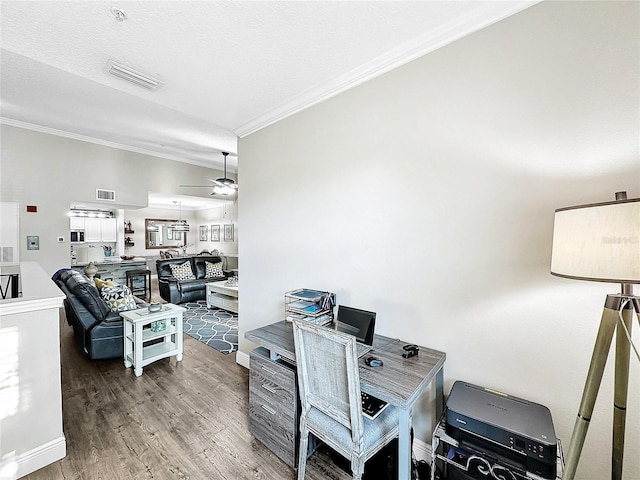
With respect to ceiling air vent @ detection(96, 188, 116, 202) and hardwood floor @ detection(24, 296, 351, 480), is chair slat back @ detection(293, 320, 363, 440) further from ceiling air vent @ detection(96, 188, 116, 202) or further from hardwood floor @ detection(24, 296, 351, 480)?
ceiling air vent @ detection(96, 188, 116, 202)

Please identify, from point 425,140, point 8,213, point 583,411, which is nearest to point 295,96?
point 425,140

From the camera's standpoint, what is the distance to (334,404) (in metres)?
1.53

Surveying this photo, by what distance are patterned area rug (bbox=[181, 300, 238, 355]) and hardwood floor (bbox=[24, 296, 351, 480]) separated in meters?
0.58

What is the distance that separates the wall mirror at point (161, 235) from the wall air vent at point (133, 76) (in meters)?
8.95

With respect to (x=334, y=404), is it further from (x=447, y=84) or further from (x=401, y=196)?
(x=447, y=84)

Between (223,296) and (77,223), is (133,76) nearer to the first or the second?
(223,296)

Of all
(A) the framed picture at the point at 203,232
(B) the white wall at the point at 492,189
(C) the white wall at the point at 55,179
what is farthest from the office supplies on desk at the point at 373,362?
(A) the framed picture at the point at 203,232

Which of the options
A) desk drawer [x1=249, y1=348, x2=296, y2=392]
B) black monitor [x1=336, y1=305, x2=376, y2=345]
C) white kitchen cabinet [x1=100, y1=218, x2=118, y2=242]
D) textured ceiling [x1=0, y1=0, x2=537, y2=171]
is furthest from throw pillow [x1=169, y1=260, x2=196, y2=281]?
black monitor [x1=336, y1=305, x2=376, y2=345]

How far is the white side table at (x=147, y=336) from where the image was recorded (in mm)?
3104

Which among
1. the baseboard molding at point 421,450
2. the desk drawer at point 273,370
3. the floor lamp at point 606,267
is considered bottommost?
the baseboard molding at point 421,450

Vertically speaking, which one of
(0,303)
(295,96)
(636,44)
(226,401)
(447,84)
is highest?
(295,96)

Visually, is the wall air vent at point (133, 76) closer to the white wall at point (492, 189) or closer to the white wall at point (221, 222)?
the white wall at point (492, 189)

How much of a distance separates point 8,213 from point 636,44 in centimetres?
744

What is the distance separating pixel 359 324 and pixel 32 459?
Answer: 2326 mm
